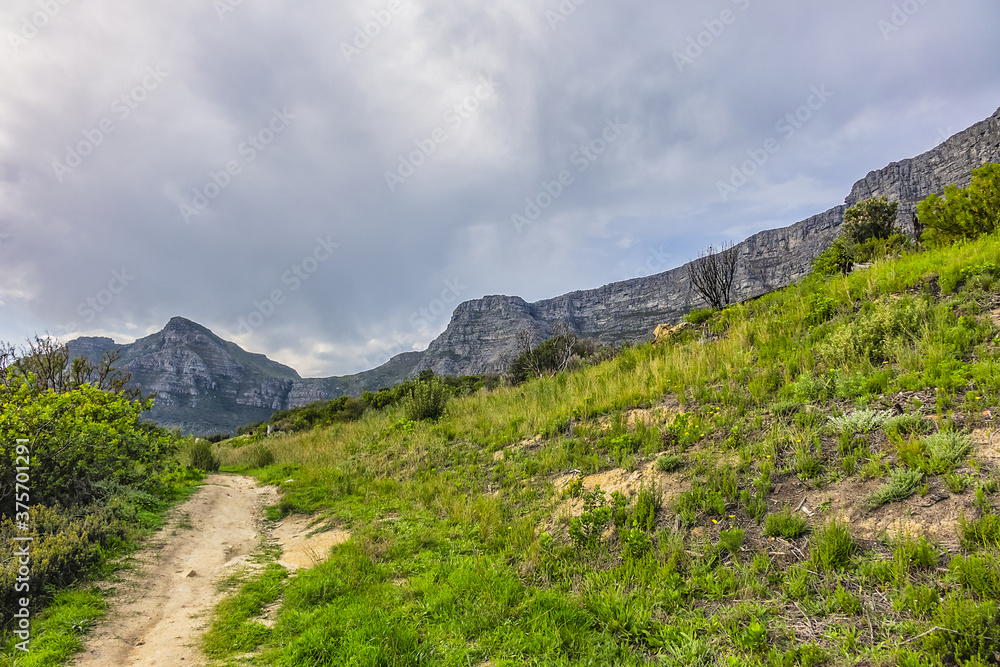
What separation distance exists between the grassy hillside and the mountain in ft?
275

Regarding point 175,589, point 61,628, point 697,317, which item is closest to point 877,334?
point 697,317

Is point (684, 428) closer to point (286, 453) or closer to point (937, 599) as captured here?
point (937, 599)

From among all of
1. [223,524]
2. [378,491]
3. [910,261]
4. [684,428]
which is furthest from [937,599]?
[223,524]

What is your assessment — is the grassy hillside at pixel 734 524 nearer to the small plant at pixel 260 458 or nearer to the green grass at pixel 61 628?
the green grass at pixel 61 628

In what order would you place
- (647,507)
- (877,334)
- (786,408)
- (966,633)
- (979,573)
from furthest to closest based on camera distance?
(877,334) → (786,408) → (647,507) → (979,573) → (966,633)

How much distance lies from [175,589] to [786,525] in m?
7.86

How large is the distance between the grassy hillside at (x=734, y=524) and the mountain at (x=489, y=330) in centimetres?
8384

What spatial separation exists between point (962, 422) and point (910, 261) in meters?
5.49

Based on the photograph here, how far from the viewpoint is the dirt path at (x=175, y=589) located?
3.78 metres

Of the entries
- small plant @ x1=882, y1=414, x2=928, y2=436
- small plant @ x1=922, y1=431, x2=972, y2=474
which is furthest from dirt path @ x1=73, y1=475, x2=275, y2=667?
small plant @ x1=882, y1=414, x2=928, y2=436

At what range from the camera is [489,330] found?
554 ft

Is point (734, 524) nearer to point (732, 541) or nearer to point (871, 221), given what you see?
point (732, 541)

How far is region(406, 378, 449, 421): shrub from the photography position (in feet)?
47.7

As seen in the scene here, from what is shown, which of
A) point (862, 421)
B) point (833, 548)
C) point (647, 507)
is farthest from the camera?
point (647, 507)
